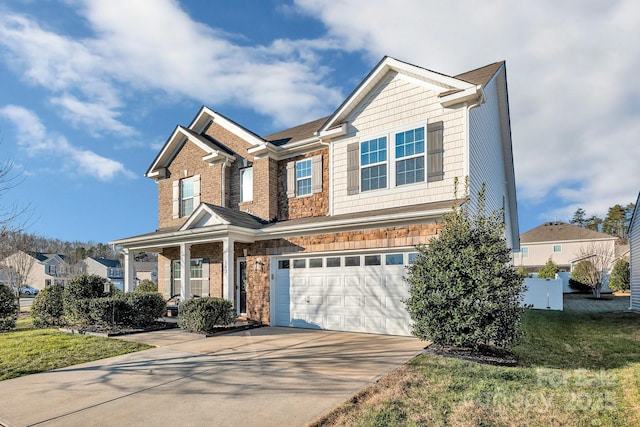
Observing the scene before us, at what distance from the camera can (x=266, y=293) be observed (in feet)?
39.4

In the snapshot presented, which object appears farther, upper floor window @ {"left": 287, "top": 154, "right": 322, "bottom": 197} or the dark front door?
the dark front door

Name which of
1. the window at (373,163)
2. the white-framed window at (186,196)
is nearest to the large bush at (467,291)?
the window at (373,163)

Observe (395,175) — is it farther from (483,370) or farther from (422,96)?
(483,370)

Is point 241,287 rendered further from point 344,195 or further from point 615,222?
point 615,222

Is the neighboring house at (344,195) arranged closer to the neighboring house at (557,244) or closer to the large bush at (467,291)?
the large bush at (467,291)

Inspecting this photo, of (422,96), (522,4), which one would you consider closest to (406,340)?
(422,96)

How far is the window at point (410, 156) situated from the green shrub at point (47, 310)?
1247cm

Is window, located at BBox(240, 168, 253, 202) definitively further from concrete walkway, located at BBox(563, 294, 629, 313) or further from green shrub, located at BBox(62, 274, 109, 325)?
concrete walkway, located at BBox(563, 294, 629, 313)

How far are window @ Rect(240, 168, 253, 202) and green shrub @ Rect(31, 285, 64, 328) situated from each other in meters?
7.37

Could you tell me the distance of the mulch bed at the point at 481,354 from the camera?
21.5 ft

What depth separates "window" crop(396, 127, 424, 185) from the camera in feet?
34.1

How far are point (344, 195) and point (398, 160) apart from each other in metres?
2.04

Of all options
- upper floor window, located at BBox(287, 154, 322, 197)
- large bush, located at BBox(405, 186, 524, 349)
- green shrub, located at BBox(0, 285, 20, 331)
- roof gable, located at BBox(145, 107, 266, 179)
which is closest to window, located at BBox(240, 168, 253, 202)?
roof gable, located at BBox(145, 107, 266, 179)

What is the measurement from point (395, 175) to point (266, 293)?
552 cm
